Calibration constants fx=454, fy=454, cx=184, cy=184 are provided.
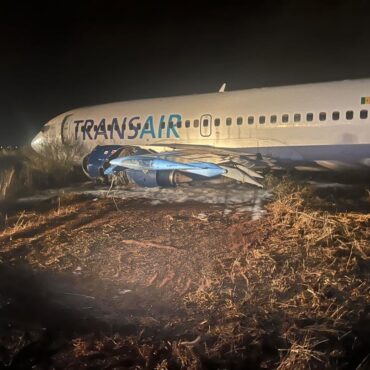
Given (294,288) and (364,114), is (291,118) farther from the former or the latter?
(294,288)

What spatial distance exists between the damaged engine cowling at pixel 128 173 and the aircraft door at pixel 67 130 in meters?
4.81

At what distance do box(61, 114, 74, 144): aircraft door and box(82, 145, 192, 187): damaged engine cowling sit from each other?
4.81m

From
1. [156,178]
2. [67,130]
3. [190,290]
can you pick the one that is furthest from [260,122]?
[190,290]

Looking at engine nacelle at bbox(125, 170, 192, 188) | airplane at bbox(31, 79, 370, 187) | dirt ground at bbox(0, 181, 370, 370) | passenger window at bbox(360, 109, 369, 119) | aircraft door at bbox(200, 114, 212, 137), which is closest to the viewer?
dirt ground at bbox(0, 181, 370, 370)

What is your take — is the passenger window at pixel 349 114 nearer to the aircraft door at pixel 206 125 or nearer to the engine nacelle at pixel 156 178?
the aircraft door at pixel 206 125

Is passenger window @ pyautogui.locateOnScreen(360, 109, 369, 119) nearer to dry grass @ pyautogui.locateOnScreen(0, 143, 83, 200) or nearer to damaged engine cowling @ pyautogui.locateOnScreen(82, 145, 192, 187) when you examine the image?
damaged engine cowling @ pyautogui.locateOnScreen(82, 145, 192, 187)

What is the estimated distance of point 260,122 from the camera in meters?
14.3

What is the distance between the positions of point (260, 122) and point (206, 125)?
77.9 inches

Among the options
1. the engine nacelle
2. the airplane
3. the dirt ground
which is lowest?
the dirt ground

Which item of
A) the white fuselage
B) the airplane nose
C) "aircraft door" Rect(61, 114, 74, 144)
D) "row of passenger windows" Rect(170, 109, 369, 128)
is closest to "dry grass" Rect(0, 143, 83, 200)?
the airplane nose

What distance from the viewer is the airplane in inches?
468

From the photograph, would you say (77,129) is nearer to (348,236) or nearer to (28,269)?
(28,269)

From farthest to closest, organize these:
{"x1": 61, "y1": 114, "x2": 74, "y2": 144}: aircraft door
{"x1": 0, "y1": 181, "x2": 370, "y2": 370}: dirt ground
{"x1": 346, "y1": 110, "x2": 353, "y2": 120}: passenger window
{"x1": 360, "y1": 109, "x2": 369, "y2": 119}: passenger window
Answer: {"x1": 61, "y1": 114, "x2": 74, "y2": 144}: aircraft door → {"x1": 346, "y1": 110, "x2": 353, "y2": 120}: passenger window → {"x1": 360, "y1": 109, "x2": 369, "y2": 119}: passenger window → {"x1": 0, "y1": 181, "x2": 370, "y2": 370}: dirt ground

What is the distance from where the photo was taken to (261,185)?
1074 cm
